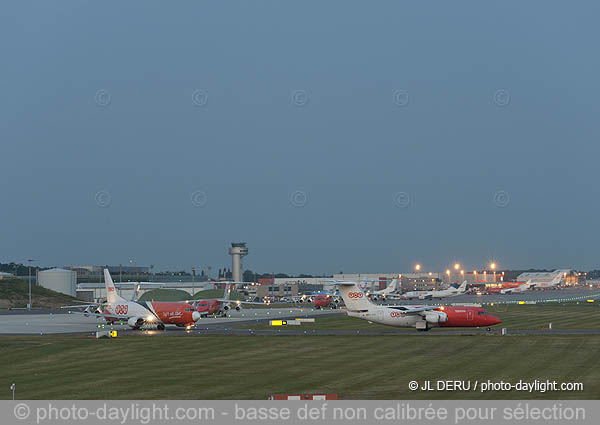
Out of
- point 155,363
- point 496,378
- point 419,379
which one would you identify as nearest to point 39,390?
point 155,363

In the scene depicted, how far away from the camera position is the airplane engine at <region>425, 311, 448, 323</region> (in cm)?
9538

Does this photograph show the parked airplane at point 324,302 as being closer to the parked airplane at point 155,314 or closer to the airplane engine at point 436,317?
the parked airplane at point 155,314

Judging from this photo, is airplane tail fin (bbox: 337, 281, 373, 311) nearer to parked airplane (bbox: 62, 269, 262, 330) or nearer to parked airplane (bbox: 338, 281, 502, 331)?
parked airplane (bbox: 338, 281, 502, 331)

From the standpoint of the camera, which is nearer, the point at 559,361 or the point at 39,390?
the point at 39,390

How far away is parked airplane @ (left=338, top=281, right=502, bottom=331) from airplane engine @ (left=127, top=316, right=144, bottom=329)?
27533 millimetres

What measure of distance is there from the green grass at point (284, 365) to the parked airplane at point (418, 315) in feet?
29.9

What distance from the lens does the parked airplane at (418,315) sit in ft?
314

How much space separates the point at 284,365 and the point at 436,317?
36.9 metres

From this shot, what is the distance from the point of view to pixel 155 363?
212 ft

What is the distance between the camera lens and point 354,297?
318 ft

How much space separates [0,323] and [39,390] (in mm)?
82124

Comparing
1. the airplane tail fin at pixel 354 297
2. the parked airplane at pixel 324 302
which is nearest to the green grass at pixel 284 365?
the airplane tail fin at pixel 354 297

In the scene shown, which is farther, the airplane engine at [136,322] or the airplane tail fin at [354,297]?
the airplane engine at [136,322]
